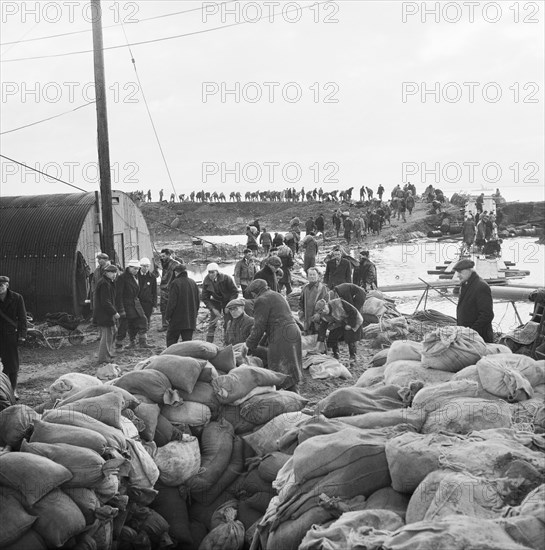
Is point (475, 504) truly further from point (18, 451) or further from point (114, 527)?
point (18, 451)

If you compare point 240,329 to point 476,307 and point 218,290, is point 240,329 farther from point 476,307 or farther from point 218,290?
point 476,307

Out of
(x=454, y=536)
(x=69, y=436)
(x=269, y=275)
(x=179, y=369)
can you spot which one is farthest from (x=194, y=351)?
(x=269, y=275)

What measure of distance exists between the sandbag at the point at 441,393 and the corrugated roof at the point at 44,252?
891 cm

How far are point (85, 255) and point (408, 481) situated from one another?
10409 mm

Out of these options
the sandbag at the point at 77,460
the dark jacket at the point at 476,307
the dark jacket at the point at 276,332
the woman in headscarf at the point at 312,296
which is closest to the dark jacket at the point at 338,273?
the woman in headscarf at the point at 312,296

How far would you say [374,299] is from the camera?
38.5ft

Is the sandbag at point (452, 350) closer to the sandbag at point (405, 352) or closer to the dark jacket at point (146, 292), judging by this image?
the sandbag at point (405, 352)

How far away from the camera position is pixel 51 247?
12.8 meters

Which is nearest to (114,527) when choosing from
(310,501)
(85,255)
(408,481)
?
(310,501)

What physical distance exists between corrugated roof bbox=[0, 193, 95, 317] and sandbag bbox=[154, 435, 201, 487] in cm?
784

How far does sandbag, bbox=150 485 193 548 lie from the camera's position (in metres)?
5.01

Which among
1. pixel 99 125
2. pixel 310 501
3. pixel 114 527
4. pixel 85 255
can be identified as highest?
pixel 99 125

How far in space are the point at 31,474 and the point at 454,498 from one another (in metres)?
2.55

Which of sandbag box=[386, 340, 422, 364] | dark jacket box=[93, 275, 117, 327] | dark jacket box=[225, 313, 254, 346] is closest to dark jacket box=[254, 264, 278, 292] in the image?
dark jacket box=[225, 313, 254, 346]
